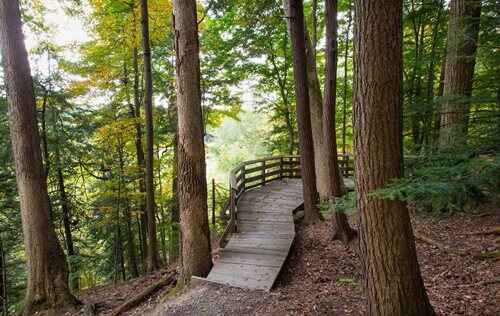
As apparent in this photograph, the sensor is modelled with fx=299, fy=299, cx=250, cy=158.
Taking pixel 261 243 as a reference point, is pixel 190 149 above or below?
above

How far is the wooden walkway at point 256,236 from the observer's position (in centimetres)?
562

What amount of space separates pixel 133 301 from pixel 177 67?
4.57 meters

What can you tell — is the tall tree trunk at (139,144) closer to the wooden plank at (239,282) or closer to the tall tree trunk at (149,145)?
the tall tree trunk at (149,145)

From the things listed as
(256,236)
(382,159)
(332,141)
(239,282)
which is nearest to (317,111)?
(332,141)

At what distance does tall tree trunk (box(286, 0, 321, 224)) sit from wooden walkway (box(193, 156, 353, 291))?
3.10 feet

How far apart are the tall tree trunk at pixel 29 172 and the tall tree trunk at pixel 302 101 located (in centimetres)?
548

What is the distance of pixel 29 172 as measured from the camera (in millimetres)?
5625

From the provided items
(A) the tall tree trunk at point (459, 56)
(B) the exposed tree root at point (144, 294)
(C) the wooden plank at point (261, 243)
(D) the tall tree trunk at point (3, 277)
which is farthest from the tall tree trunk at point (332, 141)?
(D) the tall tree trunk at point (3, 277)

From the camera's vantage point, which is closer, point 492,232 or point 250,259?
point 492,232

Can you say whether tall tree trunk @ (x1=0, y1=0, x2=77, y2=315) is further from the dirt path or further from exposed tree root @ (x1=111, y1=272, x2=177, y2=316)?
the dirt path

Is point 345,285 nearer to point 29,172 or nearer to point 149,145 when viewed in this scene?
point 149,145

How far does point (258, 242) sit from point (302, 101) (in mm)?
3469

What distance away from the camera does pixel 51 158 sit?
10219 millimetres

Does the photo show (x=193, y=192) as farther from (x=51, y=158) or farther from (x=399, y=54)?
(x=51, y=158)
